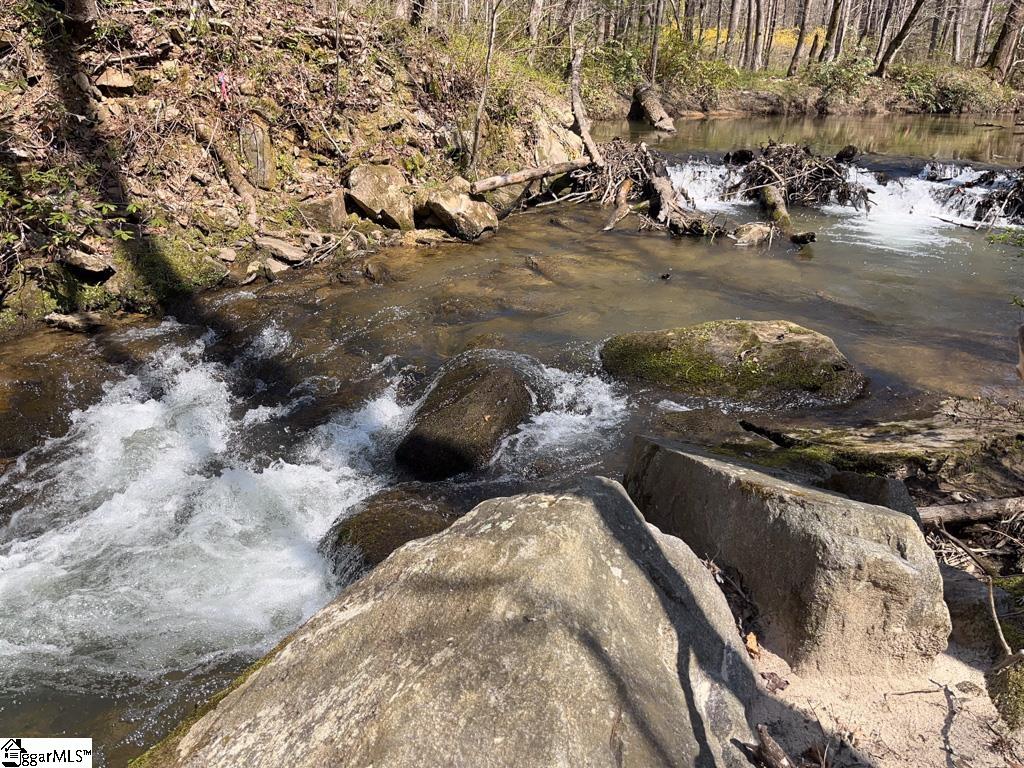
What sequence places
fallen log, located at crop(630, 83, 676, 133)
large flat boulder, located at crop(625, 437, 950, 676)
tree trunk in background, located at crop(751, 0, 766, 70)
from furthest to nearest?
tree trunk in background, located at crop(751, 0, 766, 70) → fallen log, located at crop(630, 83, 676, 133) → large flat boulder, located at crop(625, 437, 950, 676)

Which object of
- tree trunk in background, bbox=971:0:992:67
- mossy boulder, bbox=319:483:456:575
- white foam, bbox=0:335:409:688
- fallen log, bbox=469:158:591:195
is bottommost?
white foam, bbox=0:335:409:688

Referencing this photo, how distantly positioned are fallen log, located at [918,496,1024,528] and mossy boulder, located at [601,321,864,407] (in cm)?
235

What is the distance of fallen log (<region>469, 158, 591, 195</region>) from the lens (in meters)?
12.4

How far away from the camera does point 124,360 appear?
22.9 feet

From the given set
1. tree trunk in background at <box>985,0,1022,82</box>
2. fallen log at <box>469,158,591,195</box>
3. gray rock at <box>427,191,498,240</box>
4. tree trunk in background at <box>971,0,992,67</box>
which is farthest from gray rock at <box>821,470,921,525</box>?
tree trunk in background at <box>971,0,992,67</box>

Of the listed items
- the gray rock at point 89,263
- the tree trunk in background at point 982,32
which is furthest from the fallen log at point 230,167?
the tree trunk in background at point 982,32

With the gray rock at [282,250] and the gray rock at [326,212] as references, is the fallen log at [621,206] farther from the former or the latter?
the gray rock at [282,250]

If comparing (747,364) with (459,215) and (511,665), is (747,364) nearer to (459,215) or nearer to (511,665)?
(511,665)

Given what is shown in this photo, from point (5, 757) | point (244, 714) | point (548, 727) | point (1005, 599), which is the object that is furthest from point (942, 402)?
point (5, 757)

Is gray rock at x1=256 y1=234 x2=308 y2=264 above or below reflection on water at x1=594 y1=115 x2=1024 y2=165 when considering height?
below

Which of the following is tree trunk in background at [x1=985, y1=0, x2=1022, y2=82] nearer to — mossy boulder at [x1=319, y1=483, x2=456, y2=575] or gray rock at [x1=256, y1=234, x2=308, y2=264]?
gray rock at [x1=256, y1=234, x2=308, y2=264]

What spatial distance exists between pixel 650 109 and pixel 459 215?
1873 cm

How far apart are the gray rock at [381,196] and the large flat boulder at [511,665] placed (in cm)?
919

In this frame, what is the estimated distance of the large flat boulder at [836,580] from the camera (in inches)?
101
